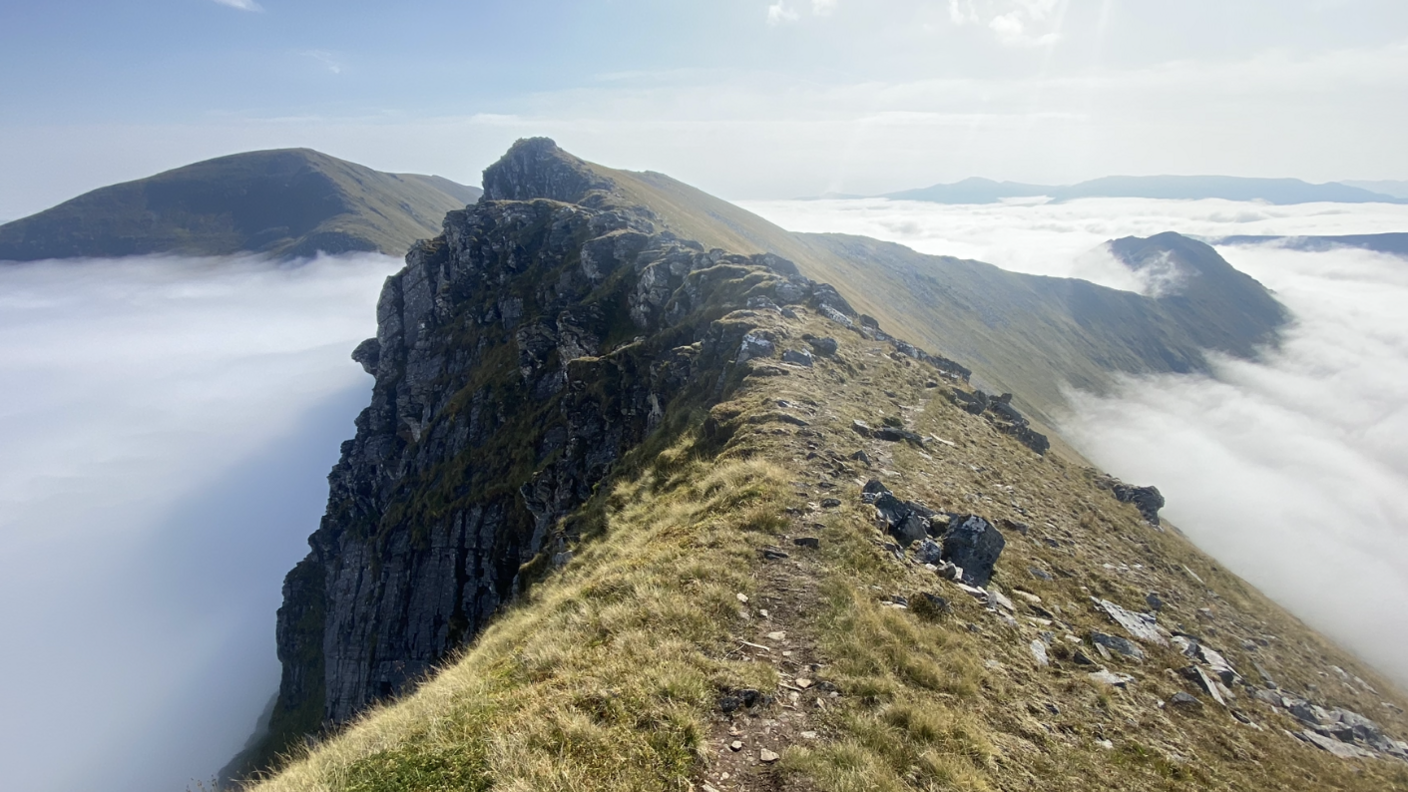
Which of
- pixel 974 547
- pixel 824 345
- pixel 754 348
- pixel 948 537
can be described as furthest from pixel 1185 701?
pixel 824 345

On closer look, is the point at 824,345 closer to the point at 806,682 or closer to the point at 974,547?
the point at 974,547

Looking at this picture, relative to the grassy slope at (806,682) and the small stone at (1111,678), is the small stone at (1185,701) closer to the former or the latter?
the grassy slope at (806,682)

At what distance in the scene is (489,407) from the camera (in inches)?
2518

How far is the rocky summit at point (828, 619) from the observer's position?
8.80 meters

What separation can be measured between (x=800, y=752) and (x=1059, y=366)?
222488 mm

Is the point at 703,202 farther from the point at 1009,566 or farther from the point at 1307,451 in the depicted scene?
the point at 1307,451

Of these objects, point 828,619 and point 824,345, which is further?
point 824,345

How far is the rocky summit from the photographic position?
347 inches

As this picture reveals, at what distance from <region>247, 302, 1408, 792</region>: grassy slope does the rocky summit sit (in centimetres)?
6

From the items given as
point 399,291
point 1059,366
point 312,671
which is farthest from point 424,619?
point 1059,366

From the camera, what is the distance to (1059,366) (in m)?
196

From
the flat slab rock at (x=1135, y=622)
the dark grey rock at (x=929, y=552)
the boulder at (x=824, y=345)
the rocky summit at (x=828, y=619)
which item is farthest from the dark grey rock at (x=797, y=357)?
the flat slab rock at (x=1135, y=622)

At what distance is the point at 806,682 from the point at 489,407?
194 ft

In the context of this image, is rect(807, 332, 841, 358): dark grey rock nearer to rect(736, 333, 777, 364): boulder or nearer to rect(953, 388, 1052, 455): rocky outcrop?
rect(736, 333, 777, 364): boulder
